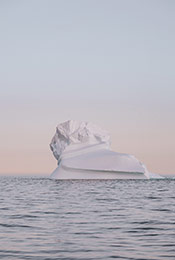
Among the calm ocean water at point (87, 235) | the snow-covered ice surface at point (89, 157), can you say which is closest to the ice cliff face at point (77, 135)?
the snow-covered ice surface at point (89, 157)

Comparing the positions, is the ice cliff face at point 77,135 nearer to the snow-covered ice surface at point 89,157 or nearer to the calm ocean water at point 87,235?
the snow-covered ice surface at point 89,157

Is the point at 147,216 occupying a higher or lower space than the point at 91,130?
lower

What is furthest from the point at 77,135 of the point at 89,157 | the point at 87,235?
the point at 87,235

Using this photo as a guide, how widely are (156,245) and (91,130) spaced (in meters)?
51.2

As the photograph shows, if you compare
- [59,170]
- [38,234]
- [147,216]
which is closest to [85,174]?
[59,170]

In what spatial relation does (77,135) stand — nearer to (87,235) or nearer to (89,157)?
(89,157)

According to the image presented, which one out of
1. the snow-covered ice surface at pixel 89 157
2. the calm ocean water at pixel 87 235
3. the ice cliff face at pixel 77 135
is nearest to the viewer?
the calm ocean water at pixel 87 235

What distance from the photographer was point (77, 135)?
193ft

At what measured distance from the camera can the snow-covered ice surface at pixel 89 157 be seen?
175 feet

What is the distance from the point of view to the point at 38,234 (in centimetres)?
1004

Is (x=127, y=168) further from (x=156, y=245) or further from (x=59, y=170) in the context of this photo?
(x=156, y=245)

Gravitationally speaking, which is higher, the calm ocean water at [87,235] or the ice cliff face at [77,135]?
the ice cliff face at [77,135]

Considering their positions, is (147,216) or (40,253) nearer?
(40,253)

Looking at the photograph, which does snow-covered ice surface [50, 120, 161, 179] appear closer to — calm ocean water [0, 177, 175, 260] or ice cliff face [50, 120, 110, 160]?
ice cliff face [50, 120, 110, 160]
